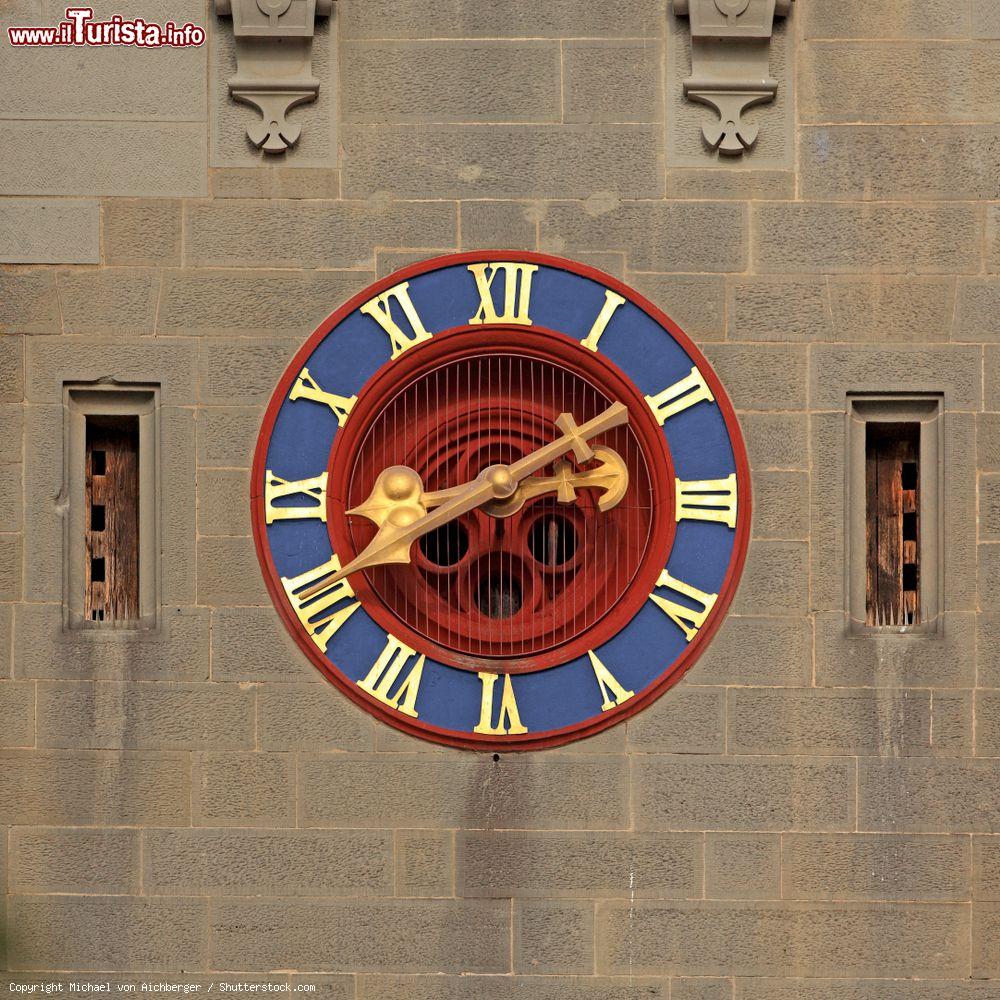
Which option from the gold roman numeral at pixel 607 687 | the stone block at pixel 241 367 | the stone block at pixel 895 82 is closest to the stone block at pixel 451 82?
the stone block at pixel 895 82

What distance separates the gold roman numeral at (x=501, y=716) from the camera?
1112 cm

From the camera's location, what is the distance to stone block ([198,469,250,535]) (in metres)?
11.2

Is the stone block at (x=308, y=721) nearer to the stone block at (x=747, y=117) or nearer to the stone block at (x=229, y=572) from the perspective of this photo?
the stone block at (x=229, y=572)

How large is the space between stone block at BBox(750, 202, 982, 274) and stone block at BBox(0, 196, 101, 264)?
2.83 meters

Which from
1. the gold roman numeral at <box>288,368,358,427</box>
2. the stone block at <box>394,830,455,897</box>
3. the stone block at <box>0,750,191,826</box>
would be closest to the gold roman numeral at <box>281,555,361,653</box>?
the gold roman numeral at <box>288,368,358,427</box>

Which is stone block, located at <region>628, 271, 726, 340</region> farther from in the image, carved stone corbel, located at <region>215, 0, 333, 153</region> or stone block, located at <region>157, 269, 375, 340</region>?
carved stone corbel, located at <region>215, 0, 333, 153</region>

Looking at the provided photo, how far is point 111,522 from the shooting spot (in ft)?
37.6

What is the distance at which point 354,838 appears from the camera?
437 inches

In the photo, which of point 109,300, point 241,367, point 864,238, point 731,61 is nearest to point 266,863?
point 241,367

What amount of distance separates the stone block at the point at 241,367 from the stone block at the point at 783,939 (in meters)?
2.62

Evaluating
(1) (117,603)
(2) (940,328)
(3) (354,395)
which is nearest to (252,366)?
(3) (354,395)

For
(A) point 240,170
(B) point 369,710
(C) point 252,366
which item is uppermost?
(A) point 240,170

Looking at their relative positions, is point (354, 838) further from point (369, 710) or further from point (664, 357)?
point (664, 357)

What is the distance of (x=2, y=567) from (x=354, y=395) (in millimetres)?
1648
